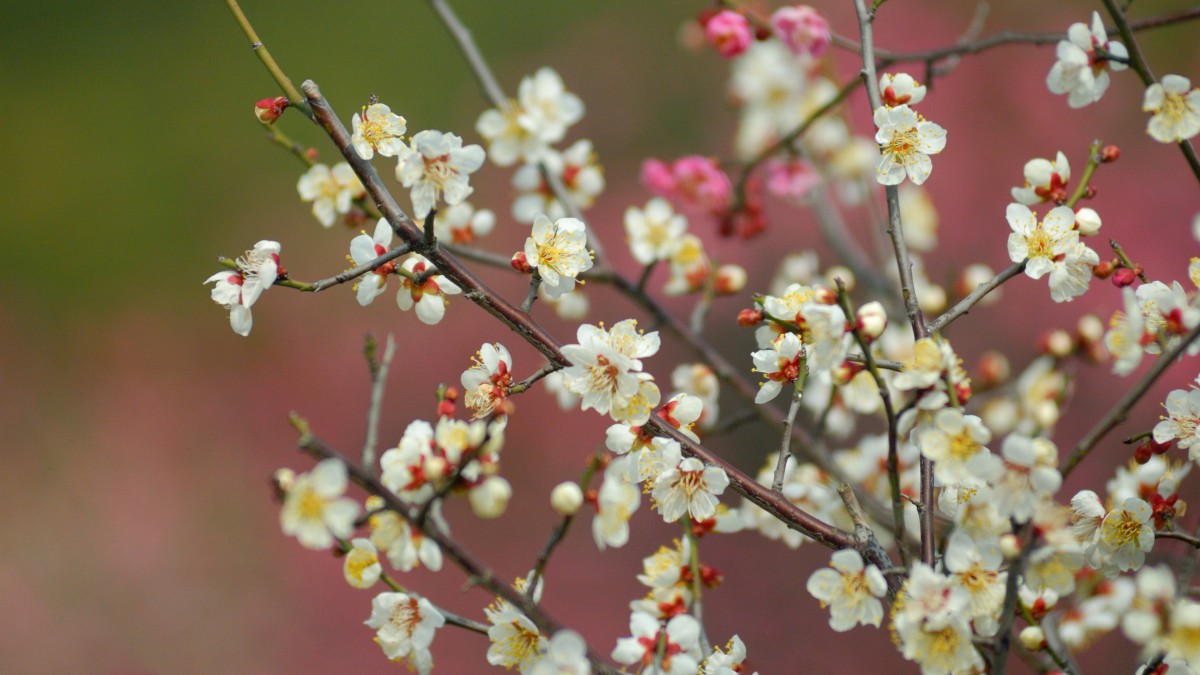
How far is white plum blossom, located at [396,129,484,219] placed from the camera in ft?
2.56

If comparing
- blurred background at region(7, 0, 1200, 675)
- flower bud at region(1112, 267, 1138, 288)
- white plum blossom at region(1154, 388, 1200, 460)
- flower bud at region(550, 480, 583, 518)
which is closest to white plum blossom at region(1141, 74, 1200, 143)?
flower bud at region(1112, 267, 1138, 288)

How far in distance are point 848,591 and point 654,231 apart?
730 mm

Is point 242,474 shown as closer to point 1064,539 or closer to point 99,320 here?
point 99,320

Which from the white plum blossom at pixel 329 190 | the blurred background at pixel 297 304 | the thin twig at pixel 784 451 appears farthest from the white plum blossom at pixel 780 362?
the blurred background at pixel 297 304

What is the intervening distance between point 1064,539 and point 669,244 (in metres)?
0.82

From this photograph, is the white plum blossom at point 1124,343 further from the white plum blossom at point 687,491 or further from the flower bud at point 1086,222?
the white plum blossom at point 687,491

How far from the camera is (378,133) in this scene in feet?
2.80

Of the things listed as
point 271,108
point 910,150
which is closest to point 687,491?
point 910,150

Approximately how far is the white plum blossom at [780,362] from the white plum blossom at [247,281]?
0.48m

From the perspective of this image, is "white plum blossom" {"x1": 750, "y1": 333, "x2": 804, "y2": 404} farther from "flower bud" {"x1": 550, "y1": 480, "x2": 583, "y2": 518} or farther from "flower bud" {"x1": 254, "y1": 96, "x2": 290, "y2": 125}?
"flower bud" {"x1": 254, "y1": 96, "x2": 290, "y2": 125}

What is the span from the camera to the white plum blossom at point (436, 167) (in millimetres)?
779

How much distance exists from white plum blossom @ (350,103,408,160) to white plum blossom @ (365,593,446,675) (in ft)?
1.38

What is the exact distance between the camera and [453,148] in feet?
2.60

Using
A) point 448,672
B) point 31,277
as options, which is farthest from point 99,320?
point 448,672
